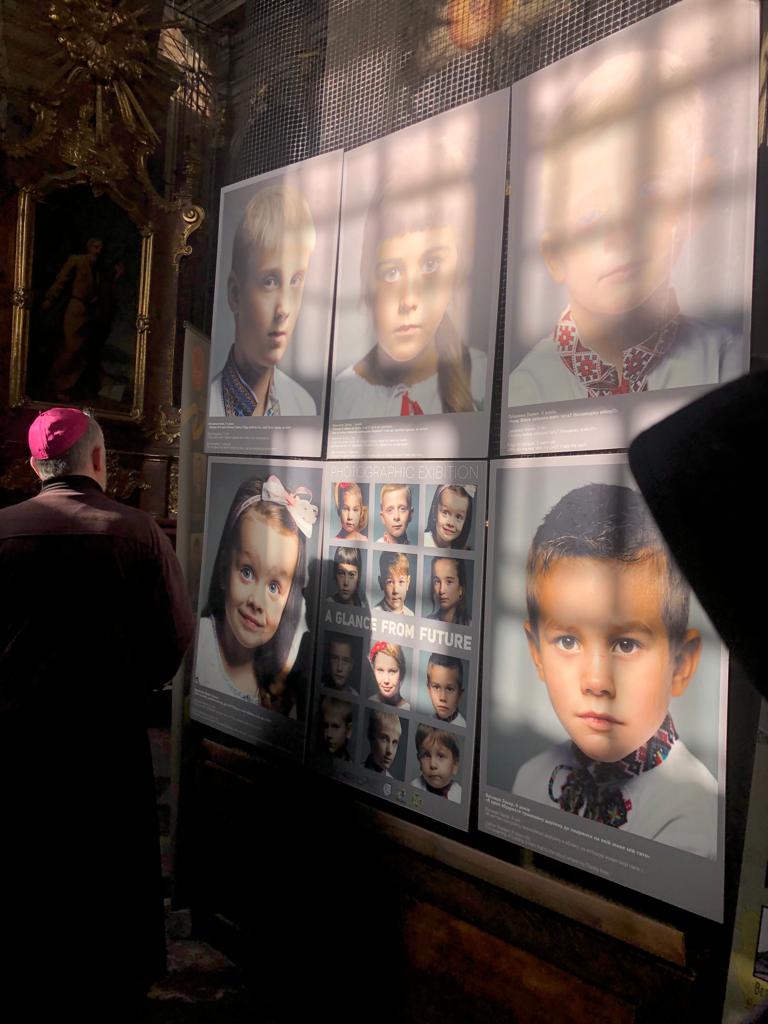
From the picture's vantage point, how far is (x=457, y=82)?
2.48 metres

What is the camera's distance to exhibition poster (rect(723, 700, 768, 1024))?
5.54 ft

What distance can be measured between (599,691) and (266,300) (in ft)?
6.28

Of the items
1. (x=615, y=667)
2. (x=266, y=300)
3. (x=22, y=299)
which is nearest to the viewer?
(x=615, y=667)

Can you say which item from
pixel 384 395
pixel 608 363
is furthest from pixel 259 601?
pixel 608 363

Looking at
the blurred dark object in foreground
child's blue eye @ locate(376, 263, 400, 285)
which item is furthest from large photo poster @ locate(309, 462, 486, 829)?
the blurred dark object in foreground

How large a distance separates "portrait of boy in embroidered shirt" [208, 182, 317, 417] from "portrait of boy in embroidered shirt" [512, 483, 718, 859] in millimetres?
1175

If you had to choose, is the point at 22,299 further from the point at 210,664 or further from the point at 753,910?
the point at 753,910

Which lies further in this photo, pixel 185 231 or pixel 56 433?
pixel 185 231

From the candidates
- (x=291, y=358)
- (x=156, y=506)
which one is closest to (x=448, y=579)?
(x=291, y=358)

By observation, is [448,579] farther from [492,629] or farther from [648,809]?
[648,809]

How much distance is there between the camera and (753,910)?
5.60ft

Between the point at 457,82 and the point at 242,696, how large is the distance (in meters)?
2.22

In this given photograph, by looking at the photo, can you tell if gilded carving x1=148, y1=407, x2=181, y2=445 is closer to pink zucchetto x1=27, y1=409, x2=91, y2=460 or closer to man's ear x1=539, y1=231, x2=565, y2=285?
pink zucchetto x1=27, y1=409, x2=91, y2=460

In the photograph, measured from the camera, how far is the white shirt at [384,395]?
7.66 feet
